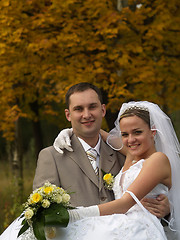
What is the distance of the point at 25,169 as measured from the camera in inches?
518

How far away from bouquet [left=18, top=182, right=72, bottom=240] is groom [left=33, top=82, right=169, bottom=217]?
2.54 feet

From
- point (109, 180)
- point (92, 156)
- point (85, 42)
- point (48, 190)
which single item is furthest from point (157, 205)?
point (85, 42)

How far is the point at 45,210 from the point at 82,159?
1087 mm

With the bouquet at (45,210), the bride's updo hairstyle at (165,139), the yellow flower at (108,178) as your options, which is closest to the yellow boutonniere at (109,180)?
the yellow flower at (108,178)

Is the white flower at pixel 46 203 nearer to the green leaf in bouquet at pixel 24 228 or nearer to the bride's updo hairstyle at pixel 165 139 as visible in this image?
the green leaf in bouquet at pixel 24 228

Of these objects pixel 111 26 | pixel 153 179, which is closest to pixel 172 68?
pixel 111 26

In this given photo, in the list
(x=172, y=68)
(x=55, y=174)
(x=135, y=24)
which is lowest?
(x=55, y=174)

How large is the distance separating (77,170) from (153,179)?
3.06 feet

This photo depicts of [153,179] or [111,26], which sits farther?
[111,26]

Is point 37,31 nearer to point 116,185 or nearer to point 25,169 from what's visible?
point 116,185

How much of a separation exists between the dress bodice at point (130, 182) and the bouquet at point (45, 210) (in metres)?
0.76

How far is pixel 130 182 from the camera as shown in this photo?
3.54 meters

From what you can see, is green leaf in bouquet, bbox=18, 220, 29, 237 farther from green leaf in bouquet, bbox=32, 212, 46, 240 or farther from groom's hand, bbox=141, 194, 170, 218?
groom's hand, bbox=141, 194, 170, 218

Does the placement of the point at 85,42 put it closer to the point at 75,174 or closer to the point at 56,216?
the point at 75,174
